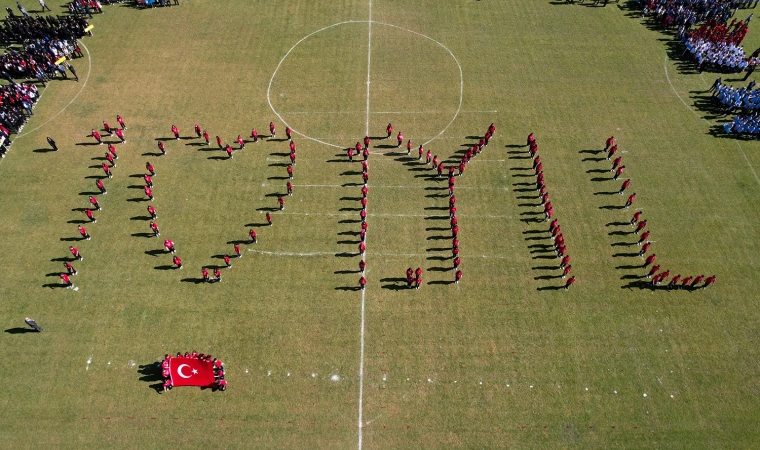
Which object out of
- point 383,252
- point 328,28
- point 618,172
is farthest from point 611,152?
point 328,28

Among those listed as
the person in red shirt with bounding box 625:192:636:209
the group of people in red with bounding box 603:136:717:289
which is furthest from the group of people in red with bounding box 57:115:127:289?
the person in red shirt with bounding box 625:192:636:209

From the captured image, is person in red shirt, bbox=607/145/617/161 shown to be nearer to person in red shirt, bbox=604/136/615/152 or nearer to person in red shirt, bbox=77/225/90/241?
person in red shirt, bbox=604/136/615/152

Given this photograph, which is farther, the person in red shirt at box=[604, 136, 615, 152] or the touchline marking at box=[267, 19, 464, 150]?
the touchline marking at box=[267, 19, 464, 150]

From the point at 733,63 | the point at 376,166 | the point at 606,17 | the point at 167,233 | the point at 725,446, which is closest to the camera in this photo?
the point at 725,446

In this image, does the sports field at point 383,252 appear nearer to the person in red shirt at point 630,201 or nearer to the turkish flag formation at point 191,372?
the person in red shirt at point 630,201

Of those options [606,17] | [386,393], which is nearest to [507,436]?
[386,393]

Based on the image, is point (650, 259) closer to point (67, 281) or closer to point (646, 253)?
point (646, 253)

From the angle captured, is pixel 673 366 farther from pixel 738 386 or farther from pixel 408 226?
pixel 408 226
